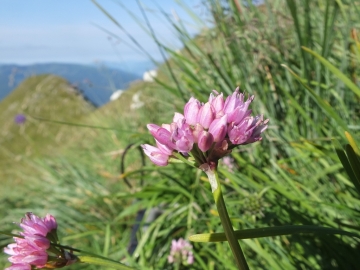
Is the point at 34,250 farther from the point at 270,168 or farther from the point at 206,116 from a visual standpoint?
the point at 270,168

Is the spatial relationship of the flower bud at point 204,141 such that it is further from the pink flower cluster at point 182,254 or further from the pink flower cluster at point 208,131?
the pink flower cluster at point 182,254

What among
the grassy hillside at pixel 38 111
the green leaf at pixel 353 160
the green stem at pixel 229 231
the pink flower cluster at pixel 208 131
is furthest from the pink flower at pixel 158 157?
the grassy hillside at pixel 38 111

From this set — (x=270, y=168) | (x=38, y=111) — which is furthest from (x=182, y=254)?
(x=38, y=111)

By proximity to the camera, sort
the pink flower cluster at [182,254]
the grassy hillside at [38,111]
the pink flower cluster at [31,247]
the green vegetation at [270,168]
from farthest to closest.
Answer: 1. the grassy hillside at [38,111]
2. the pink flower cluster at [182,254]
3. the green vegetation at [270,168]
4. the pink flower cluster at [31,247]

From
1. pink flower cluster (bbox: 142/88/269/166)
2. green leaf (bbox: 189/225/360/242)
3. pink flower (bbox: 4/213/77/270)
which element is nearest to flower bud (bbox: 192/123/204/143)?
pink flower cluster (bbox: 142/88/269/166)

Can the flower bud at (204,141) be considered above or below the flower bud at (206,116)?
below

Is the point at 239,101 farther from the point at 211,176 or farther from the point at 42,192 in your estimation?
the point at 42,192
